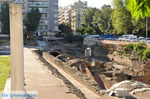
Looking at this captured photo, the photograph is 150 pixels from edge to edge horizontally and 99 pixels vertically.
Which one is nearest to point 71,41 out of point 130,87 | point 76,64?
point 76,64

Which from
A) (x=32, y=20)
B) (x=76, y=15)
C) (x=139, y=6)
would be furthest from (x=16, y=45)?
(x=76, y=15)

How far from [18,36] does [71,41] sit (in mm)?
55404

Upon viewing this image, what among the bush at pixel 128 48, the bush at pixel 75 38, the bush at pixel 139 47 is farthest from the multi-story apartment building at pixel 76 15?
the bush at pixel 139 47

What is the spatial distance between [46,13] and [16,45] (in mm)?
68305

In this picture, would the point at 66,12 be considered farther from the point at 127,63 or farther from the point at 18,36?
the point at 18,36

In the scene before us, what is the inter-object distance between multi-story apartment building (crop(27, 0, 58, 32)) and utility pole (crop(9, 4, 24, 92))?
65382mm

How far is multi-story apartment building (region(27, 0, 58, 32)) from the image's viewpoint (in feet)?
236

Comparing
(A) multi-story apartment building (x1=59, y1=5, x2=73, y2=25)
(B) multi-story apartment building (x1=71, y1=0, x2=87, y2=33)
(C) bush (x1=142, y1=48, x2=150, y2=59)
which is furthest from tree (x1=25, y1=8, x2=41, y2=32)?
(A) multi-story apartment building (x1=59, y1=5, x2=73, y2=25)

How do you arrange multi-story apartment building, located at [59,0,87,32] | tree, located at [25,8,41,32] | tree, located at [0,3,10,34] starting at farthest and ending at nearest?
multi-story apartment building, located at [59,0,87,32] → tree, located at [25,8,41,32] → tree, located at [0,3,10,34]

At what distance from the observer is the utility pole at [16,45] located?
5.99 m

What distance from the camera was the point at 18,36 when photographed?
19.8ft

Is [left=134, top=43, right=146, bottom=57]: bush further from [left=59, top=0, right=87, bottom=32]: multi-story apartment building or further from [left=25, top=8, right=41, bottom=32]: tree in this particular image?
[left=59, top=0, right=87, bottom=32]: multi-story apartment building

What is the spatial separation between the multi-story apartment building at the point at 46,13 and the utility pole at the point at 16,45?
215ft

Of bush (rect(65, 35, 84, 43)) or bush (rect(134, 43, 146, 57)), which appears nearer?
bush (rect(134, 43, 146, 57))
